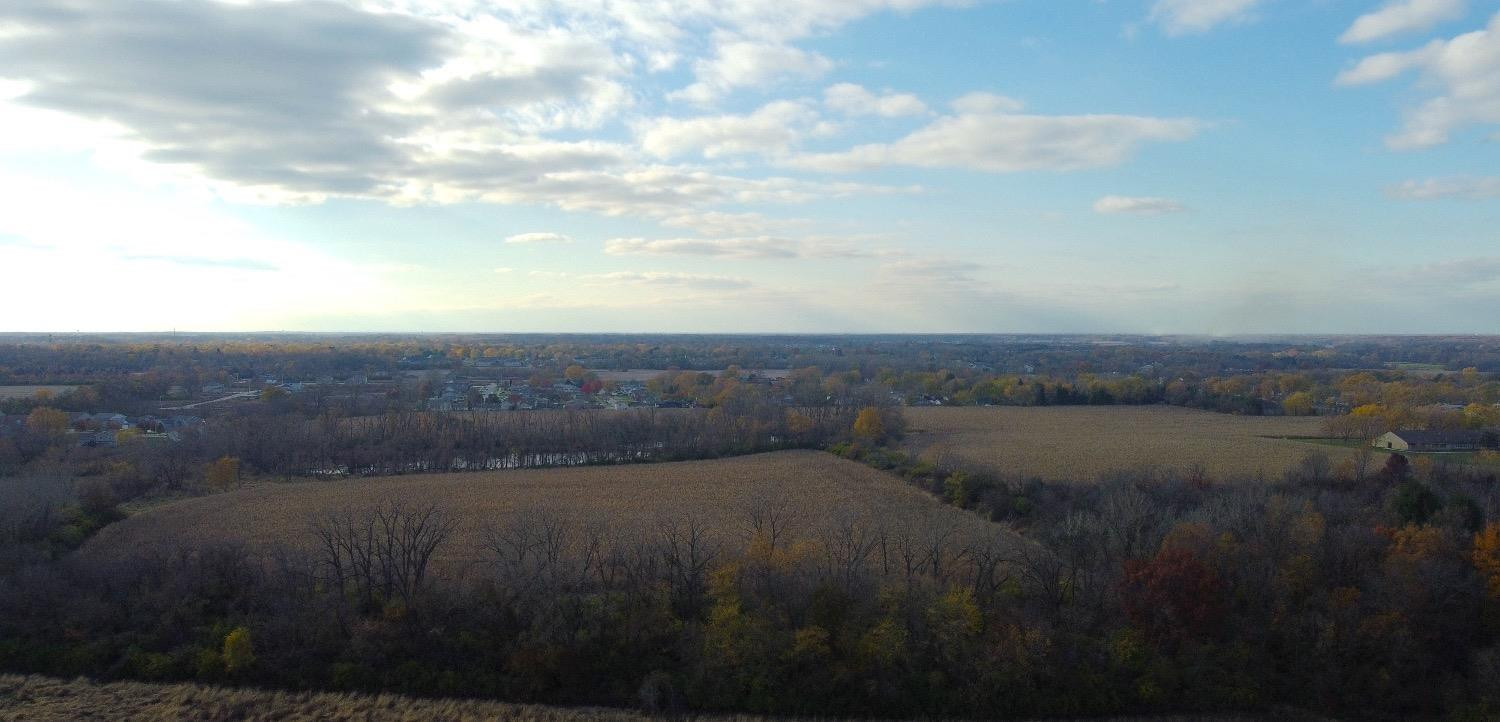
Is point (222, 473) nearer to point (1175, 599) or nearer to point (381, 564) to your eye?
point (381, 564)

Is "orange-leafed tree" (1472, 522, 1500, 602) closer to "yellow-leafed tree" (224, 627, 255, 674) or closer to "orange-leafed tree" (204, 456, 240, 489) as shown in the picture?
"yellow-leafed tree" (224, 627, 255, 674)

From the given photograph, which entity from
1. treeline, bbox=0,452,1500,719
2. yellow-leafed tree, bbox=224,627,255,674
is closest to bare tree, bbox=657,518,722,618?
treeline, bbox=0,452,1500,719

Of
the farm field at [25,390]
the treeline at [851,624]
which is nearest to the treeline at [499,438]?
the treeline at [851,624]

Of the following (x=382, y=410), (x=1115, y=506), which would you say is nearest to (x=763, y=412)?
(x=382, y=410)

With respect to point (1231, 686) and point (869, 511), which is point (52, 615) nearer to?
point (869, 511)

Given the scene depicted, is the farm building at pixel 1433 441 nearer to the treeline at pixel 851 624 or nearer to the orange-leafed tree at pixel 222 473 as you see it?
the treeline at pixel 851 624
